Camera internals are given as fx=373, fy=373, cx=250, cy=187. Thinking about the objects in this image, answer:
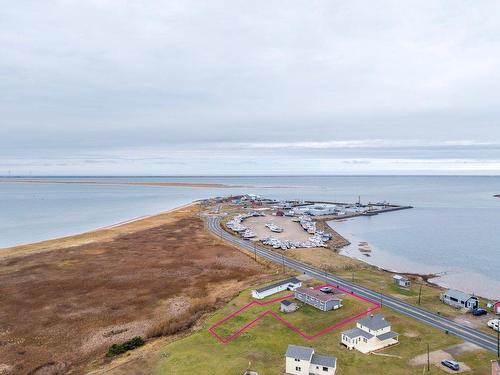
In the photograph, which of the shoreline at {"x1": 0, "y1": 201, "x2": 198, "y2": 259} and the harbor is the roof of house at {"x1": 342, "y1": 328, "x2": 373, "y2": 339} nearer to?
the harbor

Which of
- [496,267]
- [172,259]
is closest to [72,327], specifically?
[172,259]

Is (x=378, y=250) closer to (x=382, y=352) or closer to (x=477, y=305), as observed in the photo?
(x=477, y=305)

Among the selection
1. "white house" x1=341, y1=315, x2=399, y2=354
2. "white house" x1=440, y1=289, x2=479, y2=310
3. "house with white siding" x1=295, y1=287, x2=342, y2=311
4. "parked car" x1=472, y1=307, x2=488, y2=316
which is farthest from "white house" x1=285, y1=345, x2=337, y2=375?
"white house" x1=440, y1=289, x2=479, y2=310

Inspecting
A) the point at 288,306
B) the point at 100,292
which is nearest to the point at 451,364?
the point at 288,306

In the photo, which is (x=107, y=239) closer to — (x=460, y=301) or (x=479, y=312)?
(x=460, y=301)

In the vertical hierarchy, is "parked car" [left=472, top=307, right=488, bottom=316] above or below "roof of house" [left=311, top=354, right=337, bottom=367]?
below

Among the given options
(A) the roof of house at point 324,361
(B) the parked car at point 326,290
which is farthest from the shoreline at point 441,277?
(A) the roof of house at point 324,361
